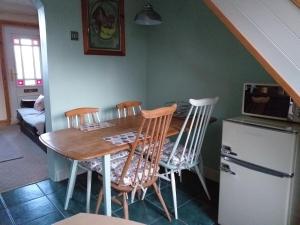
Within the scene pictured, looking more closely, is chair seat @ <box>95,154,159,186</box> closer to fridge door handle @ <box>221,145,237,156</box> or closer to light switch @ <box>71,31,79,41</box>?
fridge door handle @ <box>221,145,237,156</box>

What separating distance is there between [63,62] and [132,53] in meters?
0.93

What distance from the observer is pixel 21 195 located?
2.33 metres

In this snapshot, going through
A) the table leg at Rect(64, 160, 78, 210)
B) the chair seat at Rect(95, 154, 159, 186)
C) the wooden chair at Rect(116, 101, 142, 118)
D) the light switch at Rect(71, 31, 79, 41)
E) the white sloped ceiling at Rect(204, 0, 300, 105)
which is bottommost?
the table leg at Rect(64, 160, 78, 210)

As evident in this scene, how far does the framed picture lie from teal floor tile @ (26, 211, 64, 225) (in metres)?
1.64

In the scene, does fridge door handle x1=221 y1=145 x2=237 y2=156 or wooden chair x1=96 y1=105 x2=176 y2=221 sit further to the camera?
fridge door handle x1=221 y1=145 x2=237 y2=156

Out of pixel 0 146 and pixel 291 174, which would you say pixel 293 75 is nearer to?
pixel 291 174

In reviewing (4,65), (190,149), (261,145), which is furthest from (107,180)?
(4,65)

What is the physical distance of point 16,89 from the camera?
5141 mm

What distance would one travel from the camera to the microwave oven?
1661 millimetres

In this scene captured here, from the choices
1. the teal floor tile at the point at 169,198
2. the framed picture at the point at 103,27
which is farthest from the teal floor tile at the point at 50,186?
the framed picture at the point at 103,27

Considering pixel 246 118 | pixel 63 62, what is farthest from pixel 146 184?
pixel 63 62

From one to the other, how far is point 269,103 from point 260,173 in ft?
1.79

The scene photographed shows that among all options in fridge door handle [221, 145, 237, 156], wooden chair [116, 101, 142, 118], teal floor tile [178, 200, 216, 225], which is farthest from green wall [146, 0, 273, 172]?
fridge door handle [221, 145, 237, 156]

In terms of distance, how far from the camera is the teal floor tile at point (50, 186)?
7.97ft
